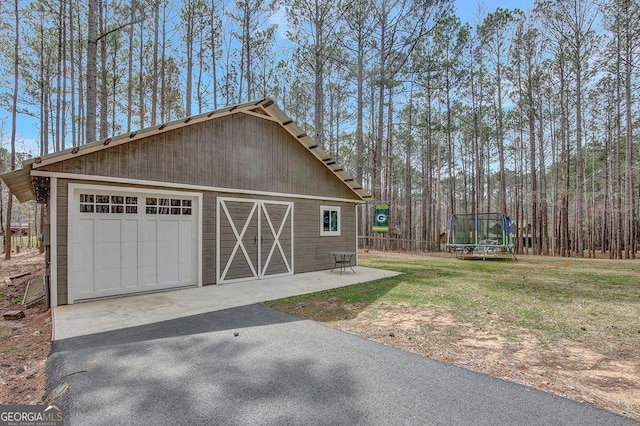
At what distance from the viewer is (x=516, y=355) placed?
330 centimetres

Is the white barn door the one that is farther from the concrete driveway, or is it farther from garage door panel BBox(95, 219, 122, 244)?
the concrete driveway

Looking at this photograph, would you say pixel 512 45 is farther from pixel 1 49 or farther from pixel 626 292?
pixel 1 49

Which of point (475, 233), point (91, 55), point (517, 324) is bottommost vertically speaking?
point (517, 324)

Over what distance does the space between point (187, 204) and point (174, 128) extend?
64.3 inches

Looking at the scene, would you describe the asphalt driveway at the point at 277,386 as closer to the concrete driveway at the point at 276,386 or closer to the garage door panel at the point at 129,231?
the concrete driveway at the point at 276,386

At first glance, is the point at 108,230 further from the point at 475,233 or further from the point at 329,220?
the point at 475,233

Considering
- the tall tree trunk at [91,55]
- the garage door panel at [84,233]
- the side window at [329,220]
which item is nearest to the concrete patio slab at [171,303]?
the garage door panel at [84,233]

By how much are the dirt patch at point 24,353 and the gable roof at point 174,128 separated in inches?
91.9

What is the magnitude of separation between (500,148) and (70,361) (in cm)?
2131

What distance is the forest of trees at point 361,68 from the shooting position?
45.2 ft

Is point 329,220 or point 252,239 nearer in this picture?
point 252,239

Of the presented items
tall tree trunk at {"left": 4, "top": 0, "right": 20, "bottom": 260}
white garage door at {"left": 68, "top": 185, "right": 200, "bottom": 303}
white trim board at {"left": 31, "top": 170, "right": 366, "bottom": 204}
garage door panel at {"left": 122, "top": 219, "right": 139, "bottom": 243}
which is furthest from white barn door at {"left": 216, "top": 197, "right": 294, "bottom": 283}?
tall tree trunk at {"left": 4, "top": 0, "right": 20, "bottom": 260}

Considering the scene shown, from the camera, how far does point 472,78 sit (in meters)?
19.0

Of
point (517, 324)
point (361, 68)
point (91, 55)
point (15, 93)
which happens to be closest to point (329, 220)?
point (517, 324)
